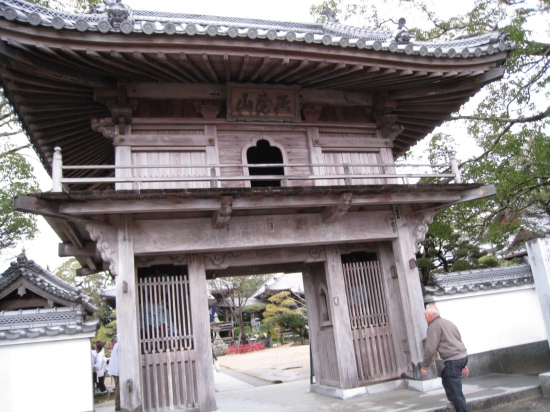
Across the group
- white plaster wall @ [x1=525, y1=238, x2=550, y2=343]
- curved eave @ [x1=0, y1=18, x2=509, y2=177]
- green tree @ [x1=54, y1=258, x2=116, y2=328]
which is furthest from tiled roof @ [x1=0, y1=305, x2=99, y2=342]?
green tree @ [x1=54, y1=258, x2=116, y2=328]

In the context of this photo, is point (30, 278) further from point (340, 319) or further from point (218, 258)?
point (340, 319)

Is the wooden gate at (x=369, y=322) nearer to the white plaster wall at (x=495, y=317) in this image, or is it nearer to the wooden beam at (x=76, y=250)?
the white plaster wall at (x=495, y=317)

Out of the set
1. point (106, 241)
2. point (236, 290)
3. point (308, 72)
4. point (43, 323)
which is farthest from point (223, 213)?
point (236, 290)

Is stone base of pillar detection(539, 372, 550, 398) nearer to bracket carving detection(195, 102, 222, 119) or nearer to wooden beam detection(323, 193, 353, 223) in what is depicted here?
wooden beam detection(323, 193, 353, 223)

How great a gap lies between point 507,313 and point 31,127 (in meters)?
10.9

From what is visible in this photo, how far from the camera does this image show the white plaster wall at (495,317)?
31.1ft

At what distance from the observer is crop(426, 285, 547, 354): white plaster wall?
948cm

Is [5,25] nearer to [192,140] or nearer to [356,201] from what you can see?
[192,140]

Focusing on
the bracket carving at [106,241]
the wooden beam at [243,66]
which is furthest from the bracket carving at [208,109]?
the bracket carving at [106,241]

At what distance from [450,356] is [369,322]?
10.3 feet

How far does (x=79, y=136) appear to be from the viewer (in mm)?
9805

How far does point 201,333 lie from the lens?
26.0 feet

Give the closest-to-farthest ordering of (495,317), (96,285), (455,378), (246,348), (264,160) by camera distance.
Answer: (455,378) < (495,317) < (264,160) < (246,348) < (96,285)

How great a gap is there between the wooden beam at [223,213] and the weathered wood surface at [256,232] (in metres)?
0.19
